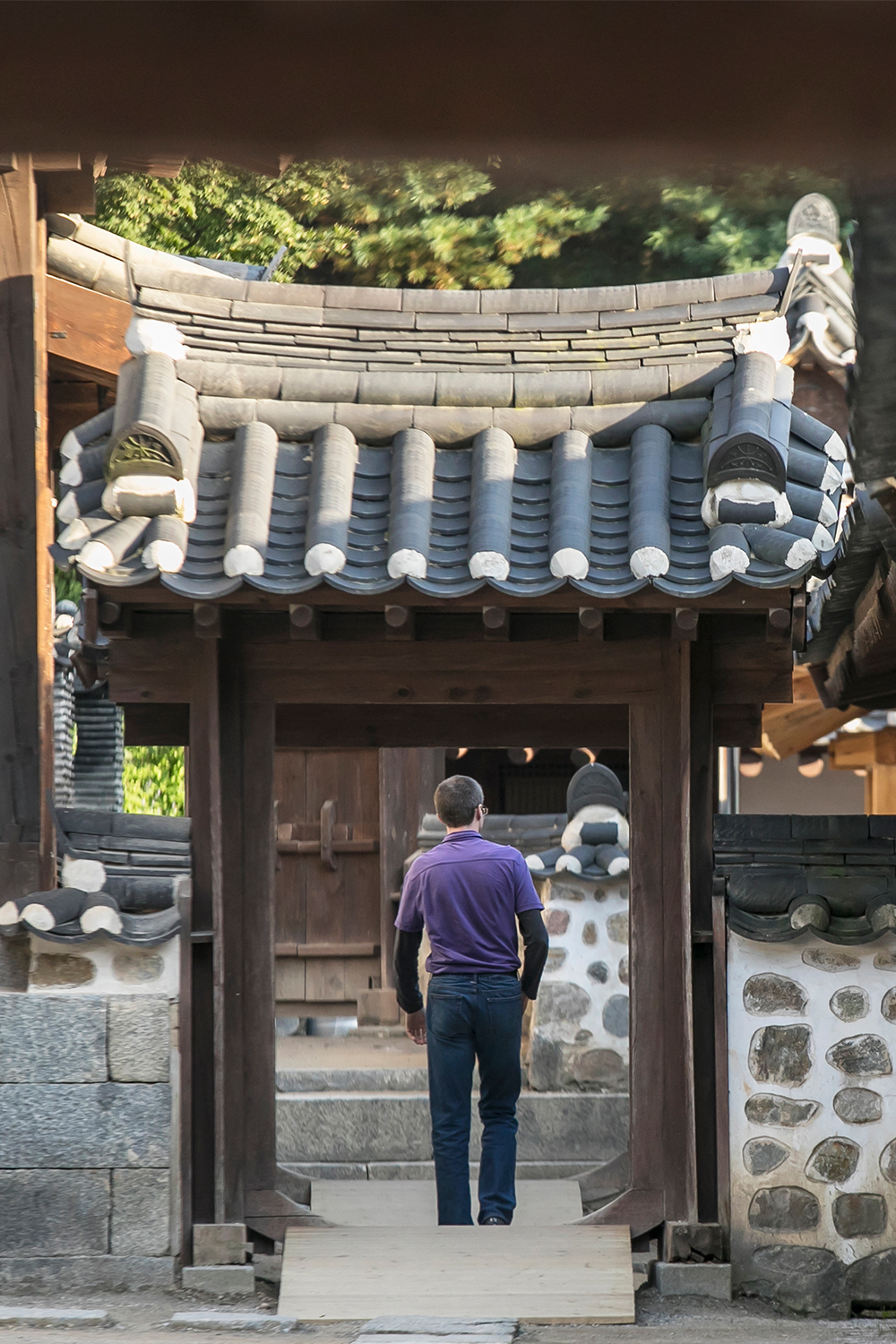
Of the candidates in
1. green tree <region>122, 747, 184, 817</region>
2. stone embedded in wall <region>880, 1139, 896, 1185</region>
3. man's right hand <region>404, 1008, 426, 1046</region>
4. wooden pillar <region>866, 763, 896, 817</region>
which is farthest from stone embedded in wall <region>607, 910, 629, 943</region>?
green tree <region>122, 747, 184, 817</region>

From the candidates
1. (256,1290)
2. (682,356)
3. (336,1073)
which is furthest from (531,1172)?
(682,356)

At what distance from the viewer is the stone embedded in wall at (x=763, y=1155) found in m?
5.33

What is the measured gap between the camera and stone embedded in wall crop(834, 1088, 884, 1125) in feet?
17.5

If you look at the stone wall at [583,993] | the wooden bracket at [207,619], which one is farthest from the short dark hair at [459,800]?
the stone wall at [583,993]

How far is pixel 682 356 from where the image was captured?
6258 millimetres

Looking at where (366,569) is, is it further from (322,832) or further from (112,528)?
(322,832)

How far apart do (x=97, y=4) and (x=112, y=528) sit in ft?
13.4

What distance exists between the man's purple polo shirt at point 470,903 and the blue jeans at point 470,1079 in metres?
0.07

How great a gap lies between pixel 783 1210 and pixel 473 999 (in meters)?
1.34

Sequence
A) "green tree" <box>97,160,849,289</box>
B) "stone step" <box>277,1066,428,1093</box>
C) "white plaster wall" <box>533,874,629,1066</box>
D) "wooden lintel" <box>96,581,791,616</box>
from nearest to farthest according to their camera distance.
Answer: "wooden lintel" <box>96,581,791,616</box>, "white plaster wall" <box>533,874,629,1066</box>, "stone step" <box>277,1066,428,1093</box>, "green tree" <box>97,160,849,289</box>

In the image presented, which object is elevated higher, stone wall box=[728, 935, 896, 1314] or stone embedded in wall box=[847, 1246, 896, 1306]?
stone wall box=[728, 935, 896, 1314]

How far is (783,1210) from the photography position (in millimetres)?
5309

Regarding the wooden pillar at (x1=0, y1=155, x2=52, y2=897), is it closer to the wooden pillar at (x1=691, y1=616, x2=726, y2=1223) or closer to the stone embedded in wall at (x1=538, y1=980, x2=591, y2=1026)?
the wooden pillar at (x1=691, y1=616, x2=726, y2=1223)

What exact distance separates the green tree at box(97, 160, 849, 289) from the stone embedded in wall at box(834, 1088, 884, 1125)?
284 inches
